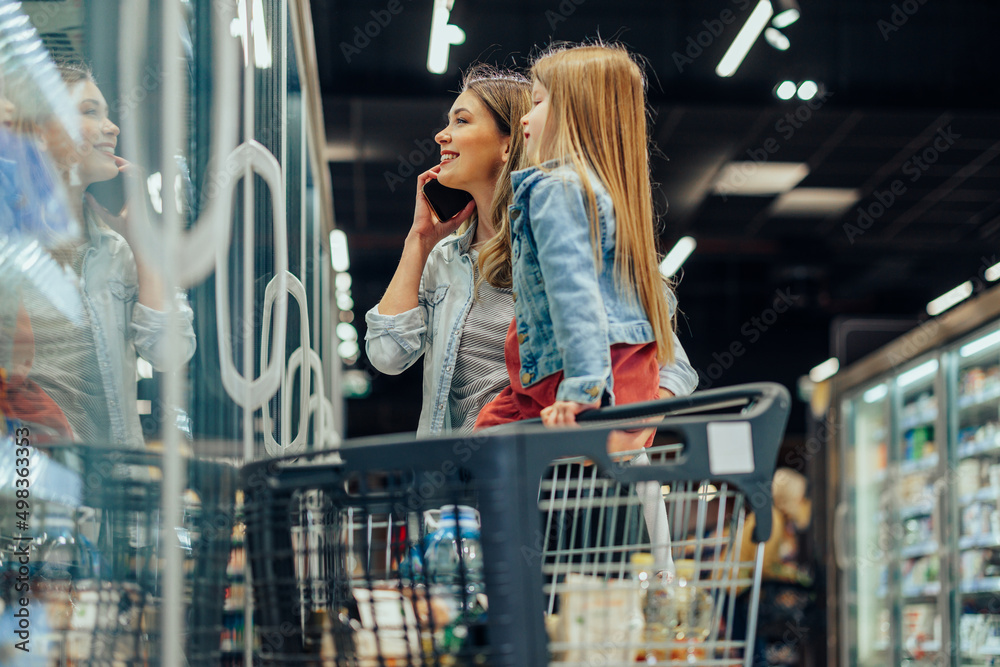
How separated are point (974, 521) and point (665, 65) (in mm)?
2915

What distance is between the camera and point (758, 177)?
7867 millimetres

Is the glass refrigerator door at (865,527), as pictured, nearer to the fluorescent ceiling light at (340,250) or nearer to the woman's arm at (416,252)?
the fluorescent ceiling light at (340,250)

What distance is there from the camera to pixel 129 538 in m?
1.00

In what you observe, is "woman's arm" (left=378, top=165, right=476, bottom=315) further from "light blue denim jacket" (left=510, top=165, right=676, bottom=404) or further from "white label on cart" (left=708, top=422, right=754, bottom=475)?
"white label on cart" (left=708, top=422, right=754, bottom=475)

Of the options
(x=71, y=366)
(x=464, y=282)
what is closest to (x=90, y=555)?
(x=71, y=366)

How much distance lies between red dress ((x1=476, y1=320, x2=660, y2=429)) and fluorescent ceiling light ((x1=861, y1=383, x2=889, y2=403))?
5705 mm

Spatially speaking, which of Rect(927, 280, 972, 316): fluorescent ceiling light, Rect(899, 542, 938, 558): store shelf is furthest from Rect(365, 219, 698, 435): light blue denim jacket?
Rect(927, 280, 972, 316): fluorescent ceiling light

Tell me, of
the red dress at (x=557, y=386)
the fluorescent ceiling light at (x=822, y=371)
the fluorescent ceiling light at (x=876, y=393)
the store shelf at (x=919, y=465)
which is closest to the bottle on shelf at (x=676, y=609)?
the red dress at (x=557, y=386)

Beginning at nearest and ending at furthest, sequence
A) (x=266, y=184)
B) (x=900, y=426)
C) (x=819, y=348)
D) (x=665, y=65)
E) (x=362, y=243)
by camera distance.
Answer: (x=266, y=184) < (x=665, y=65) < (x=900, y=426) < (x=362, y=243) < (x=819, y=348)

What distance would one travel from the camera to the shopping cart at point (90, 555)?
913 millimetres

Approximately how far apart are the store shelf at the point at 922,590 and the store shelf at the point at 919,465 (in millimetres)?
667

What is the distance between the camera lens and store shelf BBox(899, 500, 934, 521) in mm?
6294

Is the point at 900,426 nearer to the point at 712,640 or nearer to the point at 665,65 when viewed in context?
the point at 665,65

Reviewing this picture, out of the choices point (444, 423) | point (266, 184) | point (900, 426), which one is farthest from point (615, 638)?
point (900, 426)
